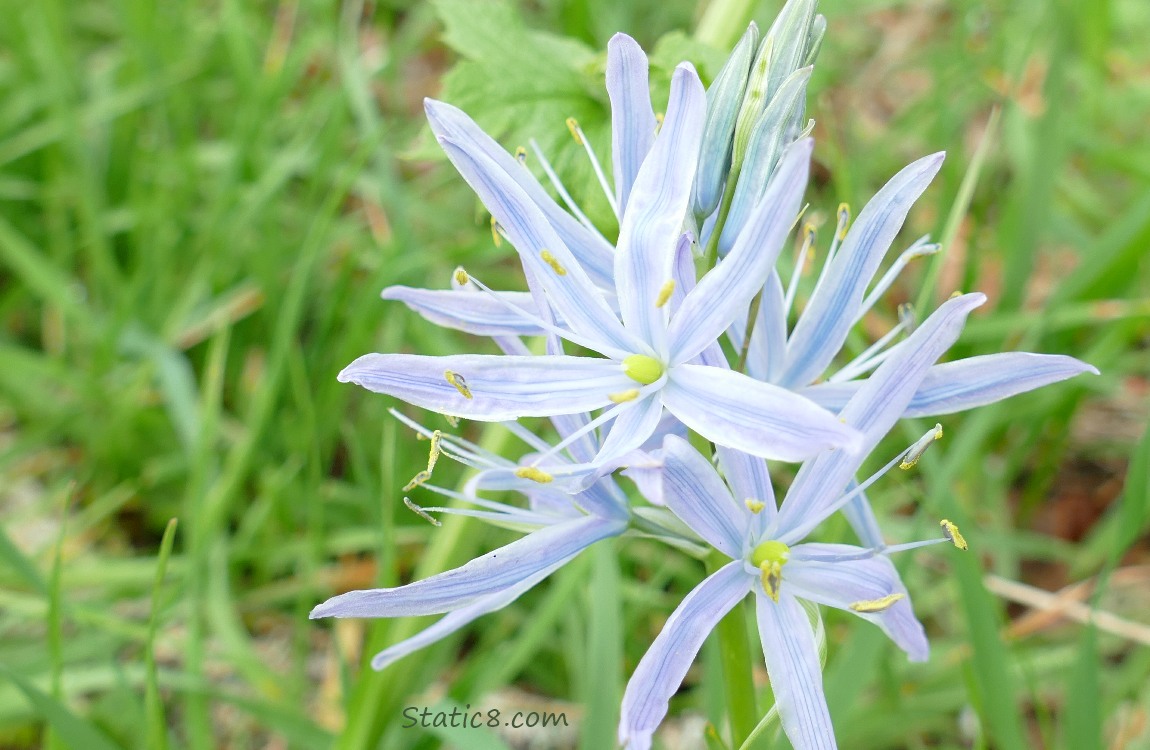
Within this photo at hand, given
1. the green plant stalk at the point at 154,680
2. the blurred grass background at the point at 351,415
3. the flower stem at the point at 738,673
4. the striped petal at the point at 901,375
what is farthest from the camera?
the blurred grass background at the point at 351,415

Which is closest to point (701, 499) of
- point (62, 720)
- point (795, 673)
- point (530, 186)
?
point (795, 673)

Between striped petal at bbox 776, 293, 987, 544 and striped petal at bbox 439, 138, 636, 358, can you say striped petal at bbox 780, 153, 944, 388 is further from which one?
striped petal at bbox 439, 138, 636, 358

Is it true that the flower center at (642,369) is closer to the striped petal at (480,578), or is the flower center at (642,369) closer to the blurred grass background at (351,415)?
the striped petal at (480,578)

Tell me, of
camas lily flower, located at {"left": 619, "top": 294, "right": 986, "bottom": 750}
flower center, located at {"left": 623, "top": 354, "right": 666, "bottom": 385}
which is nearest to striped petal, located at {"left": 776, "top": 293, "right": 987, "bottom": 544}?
camas lily flower, located at {"left": 619, "top": 294, "right": 986, "bottom": 750}

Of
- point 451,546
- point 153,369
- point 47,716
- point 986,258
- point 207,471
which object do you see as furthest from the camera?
point 986,258

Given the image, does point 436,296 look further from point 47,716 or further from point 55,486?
point 55,486

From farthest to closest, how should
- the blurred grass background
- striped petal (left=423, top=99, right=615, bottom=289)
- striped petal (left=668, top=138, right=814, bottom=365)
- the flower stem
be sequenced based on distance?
1. the blurred grass background
2. the flower stem
3. striped petal (left=423, top=99, right=615, bottom=289)
4. striped petal (left=668, top=138, right=814, bottom=365)

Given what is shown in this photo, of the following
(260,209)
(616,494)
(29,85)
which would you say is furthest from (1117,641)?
(29,85)

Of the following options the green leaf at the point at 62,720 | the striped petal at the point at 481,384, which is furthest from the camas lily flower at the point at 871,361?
the green leaf at the point at 62,720
